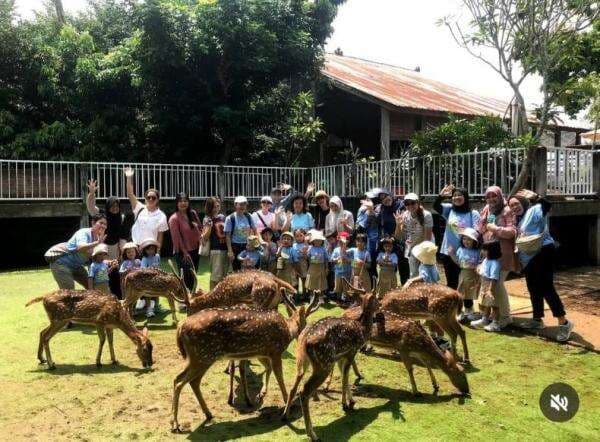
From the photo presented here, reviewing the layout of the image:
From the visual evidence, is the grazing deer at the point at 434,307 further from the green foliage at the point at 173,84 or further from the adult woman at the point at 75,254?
the green foliage at the point at 173,84

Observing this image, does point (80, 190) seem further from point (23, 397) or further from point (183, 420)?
point (183, 420)

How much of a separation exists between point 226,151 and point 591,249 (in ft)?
35.6

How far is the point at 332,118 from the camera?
21.7 meters

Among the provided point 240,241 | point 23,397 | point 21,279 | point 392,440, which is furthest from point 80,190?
point 392,440

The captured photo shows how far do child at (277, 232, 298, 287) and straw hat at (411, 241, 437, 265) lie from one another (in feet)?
7.29

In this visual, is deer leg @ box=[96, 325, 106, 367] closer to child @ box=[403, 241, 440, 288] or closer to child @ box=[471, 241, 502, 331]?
child @ box=[403, 241, 440, 288]

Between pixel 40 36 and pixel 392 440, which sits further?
pixel 40 36

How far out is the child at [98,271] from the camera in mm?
7875

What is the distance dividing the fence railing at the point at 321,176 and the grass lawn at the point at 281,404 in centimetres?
581

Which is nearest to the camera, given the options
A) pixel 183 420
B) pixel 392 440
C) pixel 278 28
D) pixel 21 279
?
pixel 392 440

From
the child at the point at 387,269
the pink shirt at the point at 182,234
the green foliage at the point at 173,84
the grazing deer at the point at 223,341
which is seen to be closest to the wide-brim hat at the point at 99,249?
the pink shirt at the point at 182,234

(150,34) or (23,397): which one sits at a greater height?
(150,34)

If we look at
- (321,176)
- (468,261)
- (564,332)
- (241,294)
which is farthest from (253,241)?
(321,176)

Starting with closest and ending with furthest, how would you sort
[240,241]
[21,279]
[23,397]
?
[23,397] < [240,241] < [21,279]
